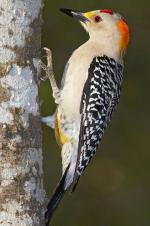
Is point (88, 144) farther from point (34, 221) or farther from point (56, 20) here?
point (56, 20)

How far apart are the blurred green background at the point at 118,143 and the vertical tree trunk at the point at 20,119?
5.55 m

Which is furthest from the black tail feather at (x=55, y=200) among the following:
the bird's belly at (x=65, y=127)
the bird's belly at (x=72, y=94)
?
the bird's belly at (x=72, y=94)

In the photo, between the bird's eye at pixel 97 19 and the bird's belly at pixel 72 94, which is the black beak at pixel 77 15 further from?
the bird's belly at pixel 72 94

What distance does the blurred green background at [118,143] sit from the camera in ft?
33.8

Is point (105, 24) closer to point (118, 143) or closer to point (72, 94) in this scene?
point (72, 94)

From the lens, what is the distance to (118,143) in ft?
35.0

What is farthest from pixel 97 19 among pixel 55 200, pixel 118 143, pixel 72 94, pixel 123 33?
pixel 118 143

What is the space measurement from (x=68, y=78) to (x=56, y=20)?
445 centimetres

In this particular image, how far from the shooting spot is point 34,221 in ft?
14.3

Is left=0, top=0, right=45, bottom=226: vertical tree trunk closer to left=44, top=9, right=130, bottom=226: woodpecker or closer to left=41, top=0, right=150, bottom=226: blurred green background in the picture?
left=44, top=9, right=130, bottom=226: woodpecker

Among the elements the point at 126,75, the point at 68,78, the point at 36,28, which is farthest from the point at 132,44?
the point at 36,28

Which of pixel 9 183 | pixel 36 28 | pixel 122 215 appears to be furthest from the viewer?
pixel 122 215

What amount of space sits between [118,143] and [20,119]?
6.22 m

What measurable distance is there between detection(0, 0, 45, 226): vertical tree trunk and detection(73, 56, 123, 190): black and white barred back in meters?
1.76
